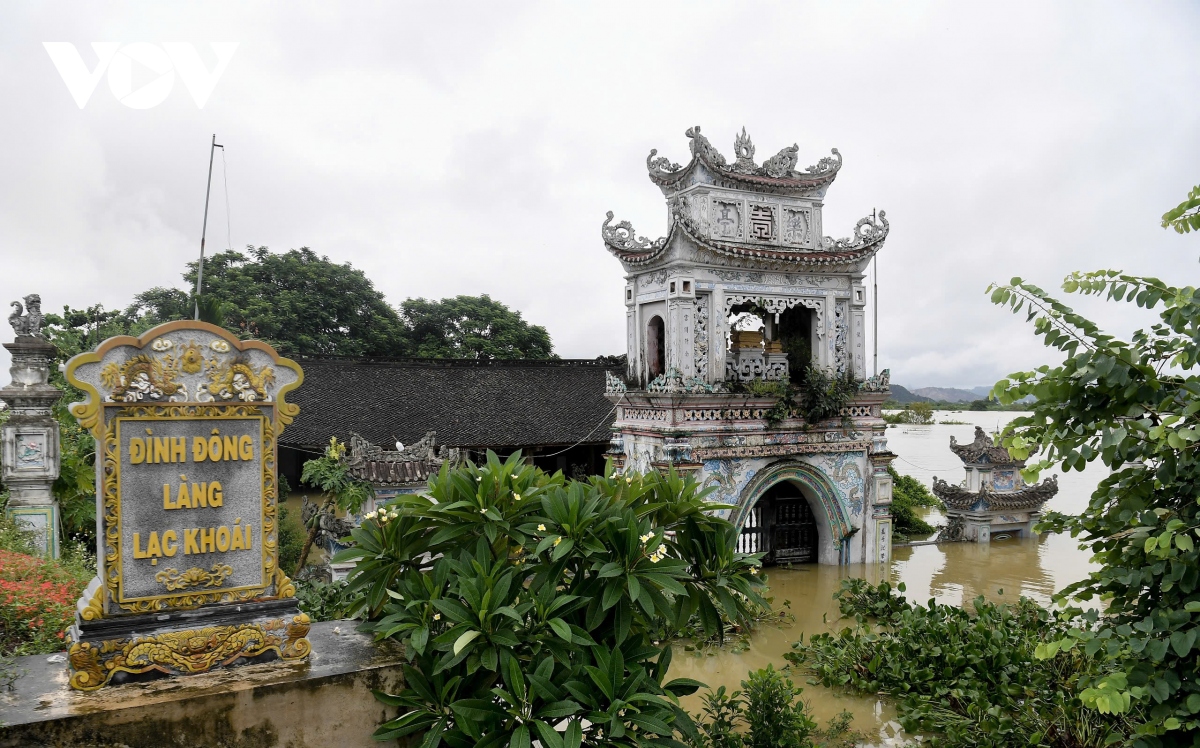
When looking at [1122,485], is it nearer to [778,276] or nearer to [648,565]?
[648,565]

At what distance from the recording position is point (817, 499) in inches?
573

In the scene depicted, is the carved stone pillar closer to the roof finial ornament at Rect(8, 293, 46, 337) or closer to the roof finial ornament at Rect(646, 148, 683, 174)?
the roof finial ornament at Rect(8, 293, 46, 337)

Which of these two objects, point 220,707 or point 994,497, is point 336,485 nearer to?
point 220,707

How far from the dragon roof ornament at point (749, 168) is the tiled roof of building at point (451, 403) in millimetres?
8295

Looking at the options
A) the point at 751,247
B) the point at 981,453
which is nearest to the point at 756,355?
the point at 751,247

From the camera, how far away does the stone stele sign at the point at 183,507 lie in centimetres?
415

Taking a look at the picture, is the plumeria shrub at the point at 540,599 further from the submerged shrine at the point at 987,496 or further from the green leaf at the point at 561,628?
the submerged shrine at the point at 987,496

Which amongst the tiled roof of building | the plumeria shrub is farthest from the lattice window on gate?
the plumeria shrub

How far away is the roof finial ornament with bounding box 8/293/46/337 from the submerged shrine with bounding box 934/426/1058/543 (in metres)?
17.2

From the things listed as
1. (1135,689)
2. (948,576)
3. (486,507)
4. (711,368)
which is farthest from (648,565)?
(948,576)

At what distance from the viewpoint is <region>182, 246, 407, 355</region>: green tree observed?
28.3 m

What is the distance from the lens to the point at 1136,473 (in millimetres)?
3512

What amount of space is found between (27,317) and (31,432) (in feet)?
5.26

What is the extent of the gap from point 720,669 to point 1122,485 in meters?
6.97
